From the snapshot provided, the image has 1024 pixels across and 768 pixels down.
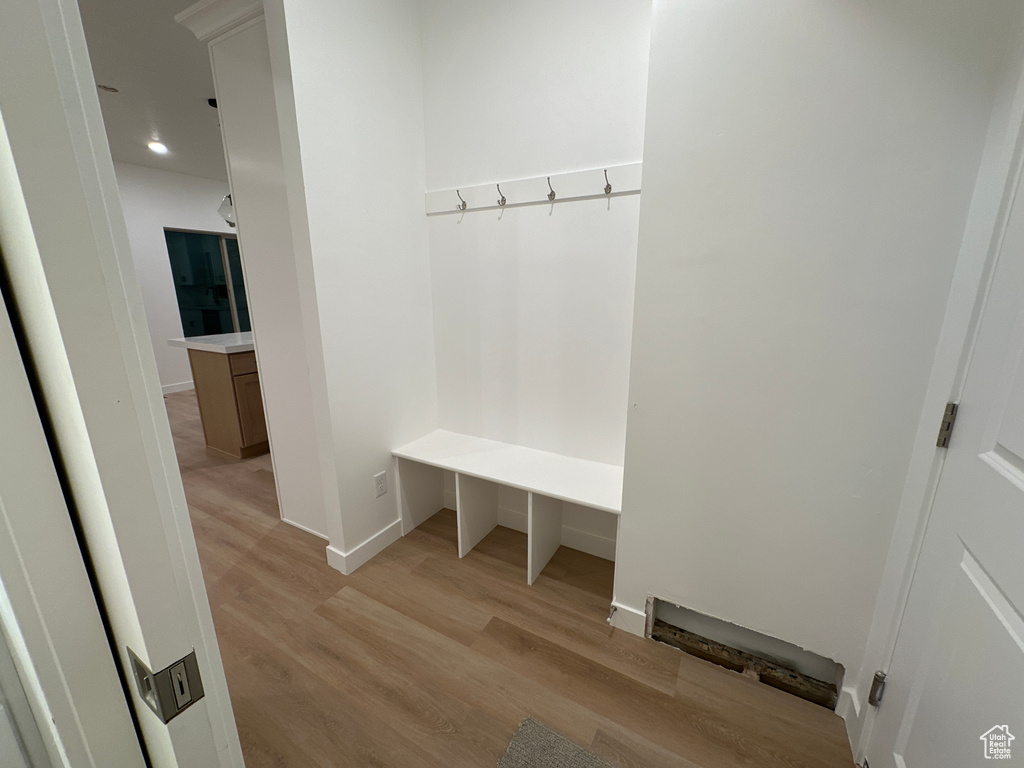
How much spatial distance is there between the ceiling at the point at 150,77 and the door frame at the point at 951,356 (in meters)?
2.67

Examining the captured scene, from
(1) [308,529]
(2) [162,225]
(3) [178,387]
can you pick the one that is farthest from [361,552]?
(2) [162,225]

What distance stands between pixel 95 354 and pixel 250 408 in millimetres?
3343

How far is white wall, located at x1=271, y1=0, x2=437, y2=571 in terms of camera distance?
1680 millimetres

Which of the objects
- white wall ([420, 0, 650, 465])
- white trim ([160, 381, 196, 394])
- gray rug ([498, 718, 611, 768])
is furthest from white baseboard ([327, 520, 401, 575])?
white trim ([160, 381, 196, 394])

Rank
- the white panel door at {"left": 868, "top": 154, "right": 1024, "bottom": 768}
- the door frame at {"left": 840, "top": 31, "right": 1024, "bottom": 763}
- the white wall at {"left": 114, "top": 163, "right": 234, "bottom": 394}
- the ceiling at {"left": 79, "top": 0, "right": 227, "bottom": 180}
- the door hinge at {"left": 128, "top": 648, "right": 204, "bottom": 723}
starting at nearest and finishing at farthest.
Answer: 1. the door hinge at {"left": 128, "top": 648, "right": 204, "bottom": 723}
2. the white panel door at {"left": 868, "top": 154, "right": 1024, "bottom": 768}
3. the door frame at {"left": 840, "top": 31, "right": 1024, "bottom": 763}
4. the ceiling at {"left": 79, "top": 0, "right": 227, "bottom": 180}
5. the white wall at {"left": 114, "top": 163, "right": 234, "bottom": 394}

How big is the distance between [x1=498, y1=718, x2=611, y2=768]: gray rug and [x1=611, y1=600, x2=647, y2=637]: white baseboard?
0.52 m

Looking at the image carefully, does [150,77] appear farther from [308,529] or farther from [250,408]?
[308,529]

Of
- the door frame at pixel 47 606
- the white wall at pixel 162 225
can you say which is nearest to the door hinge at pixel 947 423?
the door frame at pixel 47 606

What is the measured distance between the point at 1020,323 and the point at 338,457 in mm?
2156

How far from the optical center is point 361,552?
6.86 ft

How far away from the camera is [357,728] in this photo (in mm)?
1355

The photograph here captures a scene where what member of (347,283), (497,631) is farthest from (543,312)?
(497,631)

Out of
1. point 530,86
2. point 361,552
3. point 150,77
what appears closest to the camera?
point 530,86

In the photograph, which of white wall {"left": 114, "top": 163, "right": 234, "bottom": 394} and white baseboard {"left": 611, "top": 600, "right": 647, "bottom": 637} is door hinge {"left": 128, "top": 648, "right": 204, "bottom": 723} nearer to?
white baseboard {"left": 611, "top": 600, "right": 647, "bottom": 637}
